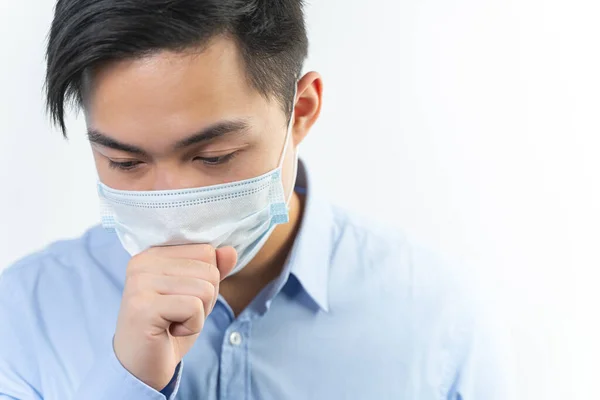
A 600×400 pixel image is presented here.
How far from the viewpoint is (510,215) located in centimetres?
211

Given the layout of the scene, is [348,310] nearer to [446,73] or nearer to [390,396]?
[390,396]

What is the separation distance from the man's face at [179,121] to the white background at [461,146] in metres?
0.66

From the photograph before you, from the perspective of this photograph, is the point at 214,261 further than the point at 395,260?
No

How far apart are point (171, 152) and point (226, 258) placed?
0.22 m

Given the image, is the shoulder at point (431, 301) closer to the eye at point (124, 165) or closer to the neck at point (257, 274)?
the neck at point (257, 274)

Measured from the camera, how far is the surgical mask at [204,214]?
1439 millimetres

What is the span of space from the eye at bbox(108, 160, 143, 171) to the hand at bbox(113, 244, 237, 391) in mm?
151

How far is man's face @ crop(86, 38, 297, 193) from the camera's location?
134cm

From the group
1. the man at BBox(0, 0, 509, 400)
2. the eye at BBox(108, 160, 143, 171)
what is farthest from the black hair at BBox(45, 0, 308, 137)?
the eye at BBox(108, 160, 143, 171)

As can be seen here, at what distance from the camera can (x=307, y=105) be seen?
5.37 ft

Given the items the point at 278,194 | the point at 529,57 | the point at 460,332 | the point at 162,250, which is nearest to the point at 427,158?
the point at 529,57

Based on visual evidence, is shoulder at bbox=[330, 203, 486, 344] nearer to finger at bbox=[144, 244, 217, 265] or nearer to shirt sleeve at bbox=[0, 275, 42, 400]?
finger at bbox=[144, 244, 217, 265]

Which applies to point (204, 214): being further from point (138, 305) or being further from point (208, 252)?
point (138, 305)

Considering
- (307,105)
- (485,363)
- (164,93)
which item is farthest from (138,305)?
(485,363)
